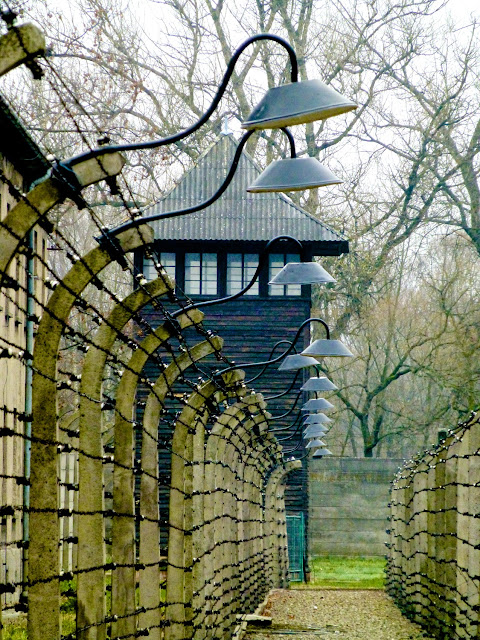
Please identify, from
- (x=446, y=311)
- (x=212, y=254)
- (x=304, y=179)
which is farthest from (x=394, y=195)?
(x=304, y=179)

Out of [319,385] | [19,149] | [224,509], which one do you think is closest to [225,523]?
[224,509]

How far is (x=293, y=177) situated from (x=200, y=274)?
17985mm

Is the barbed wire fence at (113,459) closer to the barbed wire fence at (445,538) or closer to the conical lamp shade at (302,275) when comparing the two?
the conical lamp shade at (302,275)

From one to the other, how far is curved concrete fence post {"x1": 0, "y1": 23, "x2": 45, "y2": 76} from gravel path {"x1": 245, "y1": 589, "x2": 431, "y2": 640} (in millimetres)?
8837

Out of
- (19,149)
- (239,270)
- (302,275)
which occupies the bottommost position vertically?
(302,275)

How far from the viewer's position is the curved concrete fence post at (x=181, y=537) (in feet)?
23.0

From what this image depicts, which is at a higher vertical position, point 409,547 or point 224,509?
point 224,509

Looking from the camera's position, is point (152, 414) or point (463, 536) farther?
point (463, 536)

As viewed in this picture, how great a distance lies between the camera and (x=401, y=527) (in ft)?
49.3

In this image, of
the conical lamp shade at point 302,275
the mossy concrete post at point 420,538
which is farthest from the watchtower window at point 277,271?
the conical lamp shade at point 302,275

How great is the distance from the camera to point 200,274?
23953mm

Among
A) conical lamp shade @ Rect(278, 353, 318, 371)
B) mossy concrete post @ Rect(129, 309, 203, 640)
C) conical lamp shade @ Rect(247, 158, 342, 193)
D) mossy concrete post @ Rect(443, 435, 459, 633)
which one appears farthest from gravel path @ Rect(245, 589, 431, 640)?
conical lamp shade @ Rect(247, 158, 342, 193)

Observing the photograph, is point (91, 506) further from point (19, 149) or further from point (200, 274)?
point (200, 274)

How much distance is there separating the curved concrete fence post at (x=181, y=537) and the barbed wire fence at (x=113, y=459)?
0.03 ft
